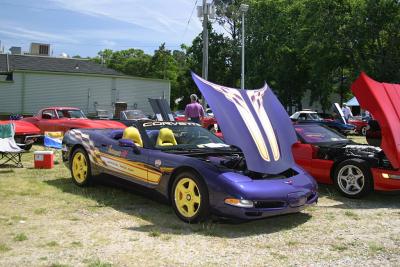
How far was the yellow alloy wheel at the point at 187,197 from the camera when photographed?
5.72 metres

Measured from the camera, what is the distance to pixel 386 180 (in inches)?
292

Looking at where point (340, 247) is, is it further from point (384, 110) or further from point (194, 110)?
point (194, 110)

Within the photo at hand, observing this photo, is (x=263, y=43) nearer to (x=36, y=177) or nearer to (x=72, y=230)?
(x=36, y=177)

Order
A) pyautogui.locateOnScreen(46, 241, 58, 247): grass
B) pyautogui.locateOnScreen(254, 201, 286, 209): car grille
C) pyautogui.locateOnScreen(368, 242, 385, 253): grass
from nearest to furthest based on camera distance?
pyautogui.locateOnScreen(46, 241, 58, 247): grass → pyautogui.locateOnScreen(368, 242, 385, 253): grass → pyautogui.locateOnScreen(254, 201, 286, 209): car grille

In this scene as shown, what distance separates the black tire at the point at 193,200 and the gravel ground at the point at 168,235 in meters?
0.11

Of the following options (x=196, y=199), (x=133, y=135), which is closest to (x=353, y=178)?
(x=196, y=199)

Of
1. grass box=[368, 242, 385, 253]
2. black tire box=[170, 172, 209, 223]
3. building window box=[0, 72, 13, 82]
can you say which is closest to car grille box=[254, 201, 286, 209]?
black tire box=[170, 172, 209, 223]

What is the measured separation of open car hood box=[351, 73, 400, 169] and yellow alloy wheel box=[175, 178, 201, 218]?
3.23 m

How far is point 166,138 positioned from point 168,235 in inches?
77.1

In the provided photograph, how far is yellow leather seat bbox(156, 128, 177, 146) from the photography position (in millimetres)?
6873

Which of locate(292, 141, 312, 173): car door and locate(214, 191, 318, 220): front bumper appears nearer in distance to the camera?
locate(214, 191, 318, 220): front bumper

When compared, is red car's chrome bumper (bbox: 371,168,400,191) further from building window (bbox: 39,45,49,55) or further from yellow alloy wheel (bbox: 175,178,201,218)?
building window (bbox: 39,45,49,55)

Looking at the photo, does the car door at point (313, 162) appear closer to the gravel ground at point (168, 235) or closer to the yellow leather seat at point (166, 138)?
the gravel ground at point (168, 235)

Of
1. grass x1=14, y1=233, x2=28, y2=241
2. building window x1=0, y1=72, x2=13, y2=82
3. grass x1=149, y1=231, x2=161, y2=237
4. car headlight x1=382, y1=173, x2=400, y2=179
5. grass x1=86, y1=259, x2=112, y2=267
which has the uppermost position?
building window x1=0, y1=72, x2=13, y2=82
